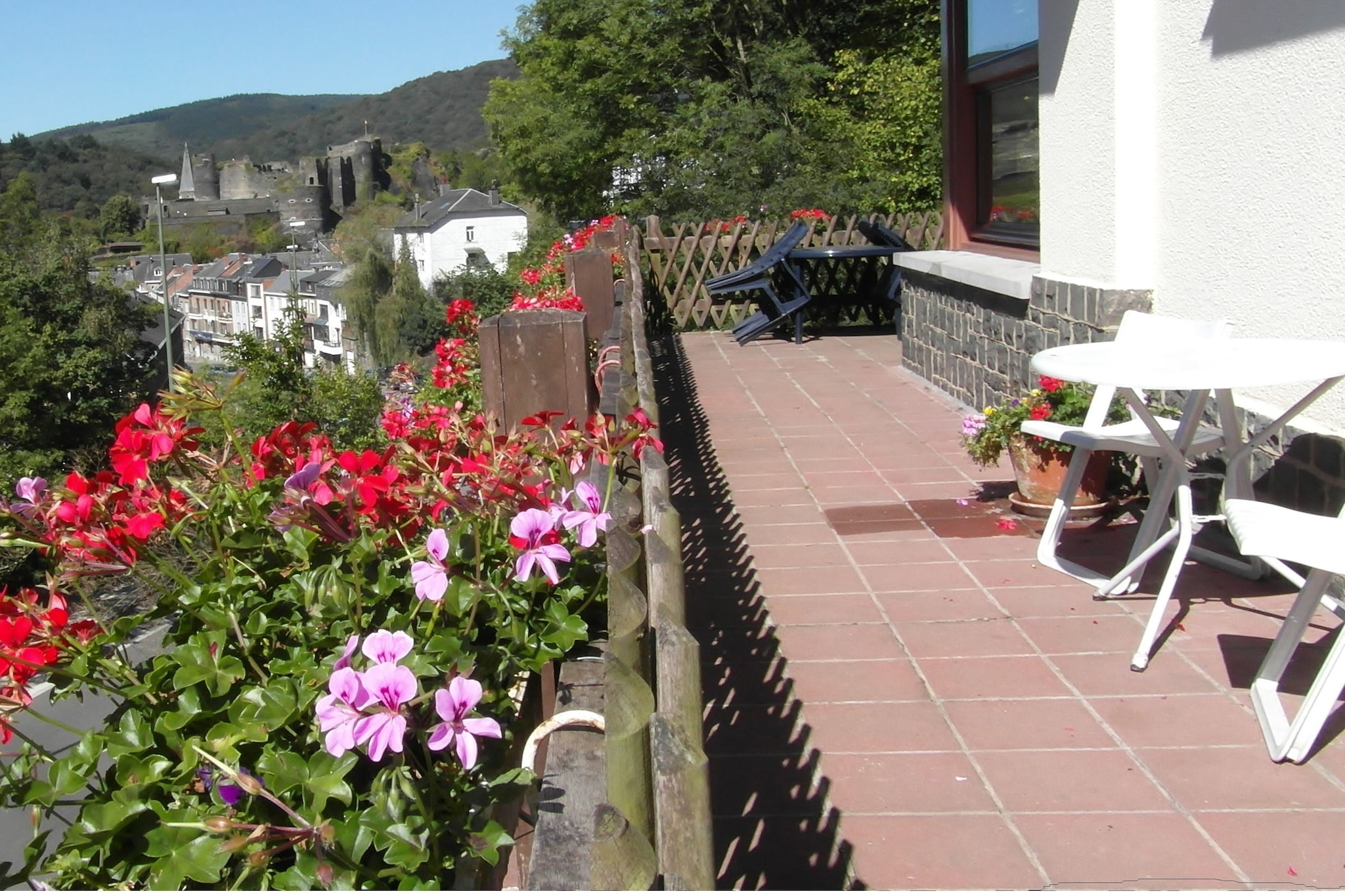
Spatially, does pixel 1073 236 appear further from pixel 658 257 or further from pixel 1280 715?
pixel 658 257

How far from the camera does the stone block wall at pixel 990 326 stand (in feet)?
17.9

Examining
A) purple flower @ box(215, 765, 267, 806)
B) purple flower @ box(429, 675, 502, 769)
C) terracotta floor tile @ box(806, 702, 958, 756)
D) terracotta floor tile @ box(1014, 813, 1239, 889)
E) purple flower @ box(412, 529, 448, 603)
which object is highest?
purple flower @ box(412, 529, 448, 603)

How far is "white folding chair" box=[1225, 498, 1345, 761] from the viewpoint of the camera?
278 centimetres

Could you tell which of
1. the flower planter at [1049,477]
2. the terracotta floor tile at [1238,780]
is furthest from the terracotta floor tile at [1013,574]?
the terracotta floor tile at [1238,780]

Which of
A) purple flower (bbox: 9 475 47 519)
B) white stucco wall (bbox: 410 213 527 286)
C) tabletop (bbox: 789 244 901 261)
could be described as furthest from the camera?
white stucco wall (bbox: 410 213 527 286)

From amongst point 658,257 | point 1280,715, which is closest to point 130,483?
point 1280,715

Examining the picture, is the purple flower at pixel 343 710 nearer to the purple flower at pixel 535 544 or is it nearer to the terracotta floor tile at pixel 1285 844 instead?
the purple flower at pixel 535 544

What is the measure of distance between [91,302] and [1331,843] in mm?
54738

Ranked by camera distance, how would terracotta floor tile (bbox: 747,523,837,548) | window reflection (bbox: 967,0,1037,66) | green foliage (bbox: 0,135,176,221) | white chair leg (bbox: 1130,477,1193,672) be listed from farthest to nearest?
green foliage (bbox: 0,135,176,221), window reflection (bbox: 967,0,1037,66), terracotta floor tile (bbox: 747,523,837,548), white chair leg (bbox: 1130,477,1193,672)

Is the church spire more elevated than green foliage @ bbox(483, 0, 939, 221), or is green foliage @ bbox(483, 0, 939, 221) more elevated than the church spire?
the church spire

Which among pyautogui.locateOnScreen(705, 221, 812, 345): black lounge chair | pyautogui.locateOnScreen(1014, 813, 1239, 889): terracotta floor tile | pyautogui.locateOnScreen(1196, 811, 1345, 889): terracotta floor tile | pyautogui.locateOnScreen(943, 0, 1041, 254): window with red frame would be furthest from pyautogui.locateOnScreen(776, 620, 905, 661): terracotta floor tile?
pyautogui.locateOnScreen(705, 221, 812, 345): black lounge chair

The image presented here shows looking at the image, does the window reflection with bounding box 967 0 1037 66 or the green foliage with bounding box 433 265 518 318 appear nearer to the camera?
the window reflection with bounding box 967 0 1037 66

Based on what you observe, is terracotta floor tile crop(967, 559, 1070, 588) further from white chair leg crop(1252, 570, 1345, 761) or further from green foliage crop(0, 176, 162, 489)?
green foliage crop(0, 176, 162, 489)

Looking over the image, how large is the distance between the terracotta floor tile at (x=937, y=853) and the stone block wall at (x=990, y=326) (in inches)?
125
